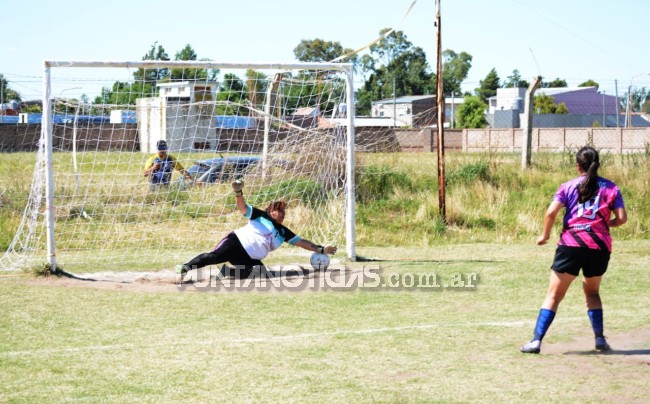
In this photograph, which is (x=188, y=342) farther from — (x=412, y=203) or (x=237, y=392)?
(x=412, y=203)

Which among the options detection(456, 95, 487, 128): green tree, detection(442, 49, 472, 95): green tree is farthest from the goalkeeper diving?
detection(442, 49, 472, 95): green tree

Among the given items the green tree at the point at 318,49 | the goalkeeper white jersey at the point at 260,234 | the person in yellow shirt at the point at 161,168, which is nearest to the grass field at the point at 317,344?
the goalkeeper white jersey at the point at 260,234

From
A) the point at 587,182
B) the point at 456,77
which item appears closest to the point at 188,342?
the point at 587,182

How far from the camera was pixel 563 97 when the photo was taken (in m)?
79.8

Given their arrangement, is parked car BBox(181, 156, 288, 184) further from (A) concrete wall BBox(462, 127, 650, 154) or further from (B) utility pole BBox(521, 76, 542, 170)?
(A) concrete wall BBox(462, 127, 650, 154)

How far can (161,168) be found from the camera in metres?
14.7

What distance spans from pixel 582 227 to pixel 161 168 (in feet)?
30.3

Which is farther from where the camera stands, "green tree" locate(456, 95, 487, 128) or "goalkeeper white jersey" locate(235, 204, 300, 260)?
"green tree" locate(456, 95, 487, 128)

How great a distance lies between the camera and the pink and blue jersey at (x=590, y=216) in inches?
276

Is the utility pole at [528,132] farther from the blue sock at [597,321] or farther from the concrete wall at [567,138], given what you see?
the concrete wall at [567,138]

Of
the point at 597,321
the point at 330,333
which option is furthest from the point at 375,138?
the point at 597,321

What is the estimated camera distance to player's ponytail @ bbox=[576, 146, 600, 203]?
702 cm

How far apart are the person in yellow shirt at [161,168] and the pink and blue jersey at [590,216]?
882 cm

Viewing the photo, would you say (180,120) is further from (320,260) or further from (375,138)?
(375,138)
